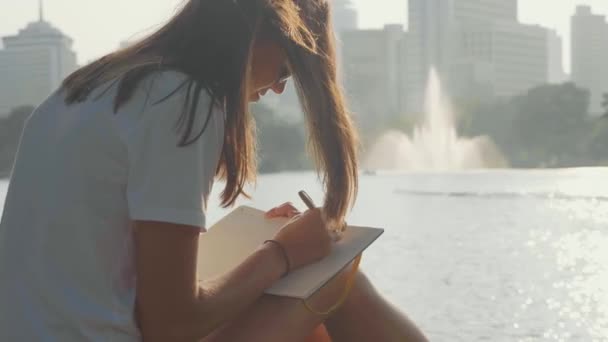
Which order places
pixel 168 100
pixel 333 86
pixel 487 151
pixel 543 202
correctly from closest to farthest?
pixel 168 100
pixel 333 86
pixel 543 202
pixel 487 151

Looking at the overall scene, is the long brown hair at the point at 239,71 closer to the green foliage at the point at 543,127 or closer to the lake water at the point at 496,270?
the lake water at the point at 496,270

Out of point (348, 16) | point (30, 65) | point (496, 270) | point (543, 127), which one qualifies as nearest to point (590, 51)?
point (348, 16)

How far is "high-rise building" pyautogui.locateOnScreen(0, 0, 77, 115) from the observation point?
33.3 metres

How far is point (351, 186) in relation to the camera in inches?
42.6

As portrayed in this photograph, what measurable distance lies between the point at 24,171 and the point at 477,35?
4607 centimetres

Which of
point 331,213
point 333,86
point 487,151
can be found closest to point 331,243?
point 331,213

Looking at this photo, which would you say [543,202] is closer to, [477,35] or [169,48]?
[169,48]

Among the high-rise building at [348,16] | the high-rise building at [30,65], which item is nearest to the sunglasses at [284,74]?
the high-rise building at [30,65]

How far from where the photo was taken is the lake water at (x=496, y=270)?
111 inches

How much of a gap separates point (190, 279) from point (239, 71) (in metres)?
0.18

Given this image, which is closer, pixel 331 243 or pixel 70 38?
pixel 331 243

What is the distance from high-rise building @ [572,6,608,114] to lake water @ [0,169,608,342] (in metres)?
48.2

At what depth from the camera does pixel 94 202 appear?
0.93 meters

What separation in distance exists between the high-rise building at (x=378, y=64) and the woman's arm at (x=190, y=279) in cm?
4002
